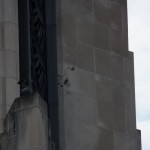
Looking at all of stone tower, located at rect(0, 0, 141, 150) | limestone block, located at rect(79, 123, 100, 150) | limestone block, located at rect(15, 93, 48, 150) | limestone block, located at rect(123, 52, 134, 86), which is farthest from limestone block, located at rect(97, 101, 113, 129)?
limestone block, located at rect(15, 93, 48, 150)

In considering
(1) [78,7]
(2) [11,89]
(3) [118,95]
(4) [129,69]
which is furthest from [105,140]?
(1) [78,7]

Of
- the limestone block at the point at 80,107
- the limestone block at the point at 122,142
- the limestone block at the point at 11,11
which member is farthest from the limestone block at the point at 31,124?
the limestone block at the point at 122,142

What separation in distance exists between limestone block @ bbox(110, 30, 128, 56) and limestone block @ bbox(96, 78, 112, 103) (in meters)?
1.24

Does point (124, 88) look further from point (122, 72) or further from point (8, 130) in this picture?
point (8, 130)

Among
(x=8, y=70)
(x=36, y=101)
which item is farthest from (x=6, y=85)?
(x=36, y=101)

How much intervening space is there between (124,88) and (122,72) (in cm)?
48

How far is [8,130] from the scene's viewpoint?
38281 millimetres

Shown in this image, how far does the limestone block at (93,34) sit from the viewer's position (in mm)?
43938

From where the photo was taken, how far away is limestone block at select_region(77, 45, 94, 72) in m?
43.5

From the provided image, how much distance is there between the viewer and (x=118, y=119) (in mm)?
43938

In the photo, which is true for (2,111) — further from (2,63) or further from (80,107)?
(80,107)

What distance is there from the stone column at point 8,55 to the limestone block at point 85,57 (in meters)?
2.57

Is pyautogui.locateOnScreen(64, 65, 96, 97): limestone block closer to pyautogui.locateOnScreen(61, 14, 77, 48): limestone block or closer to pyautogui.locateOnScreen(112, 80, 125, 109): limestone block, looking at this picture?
pyautogui.locateOnScreen(61, 14, 77, 48): limestone block

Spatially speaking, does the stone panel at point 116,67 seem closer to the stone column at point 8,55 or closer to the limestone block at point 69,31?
the limestone block at point 69,31
